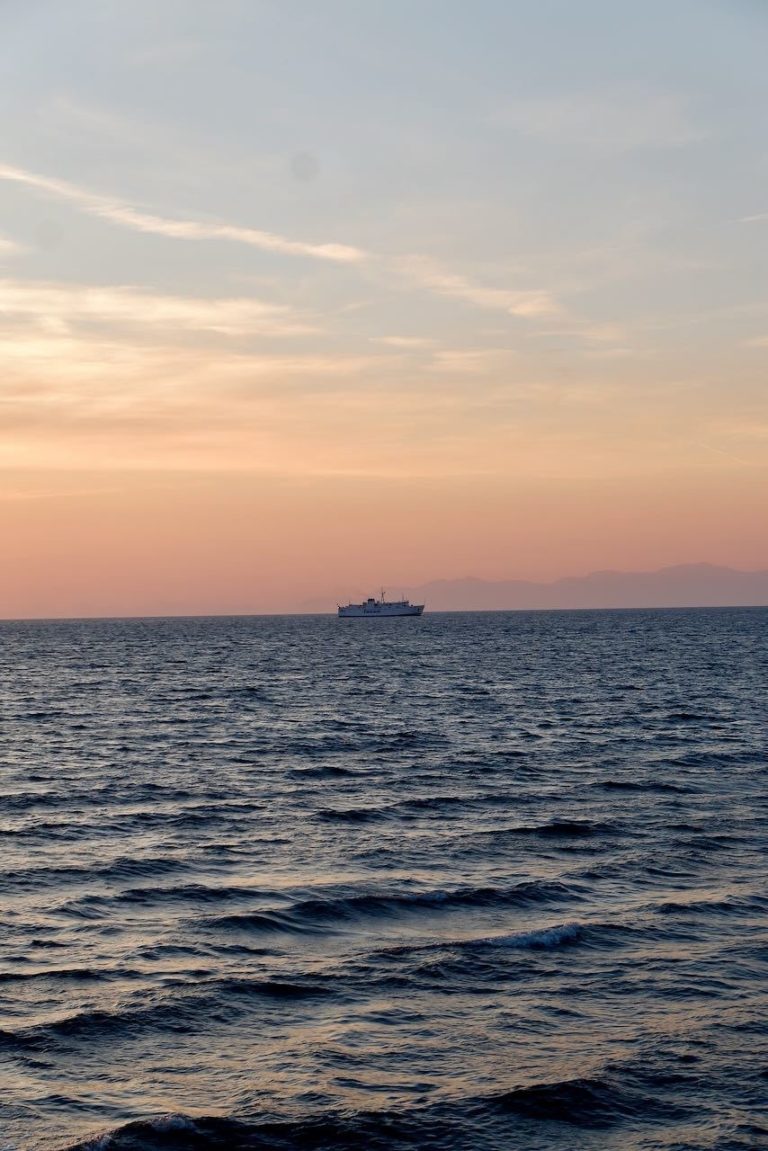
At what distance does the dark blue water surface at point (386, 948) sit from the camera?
17875 millimetres

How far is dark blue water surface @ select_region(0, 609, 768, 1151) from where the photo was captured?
1788 cm

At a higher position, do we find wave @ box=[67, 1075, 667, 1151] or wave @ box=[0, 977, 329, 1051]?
wave @ box=[0, 977, 329, 1051]

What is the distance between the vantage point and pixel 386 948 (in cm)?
2559

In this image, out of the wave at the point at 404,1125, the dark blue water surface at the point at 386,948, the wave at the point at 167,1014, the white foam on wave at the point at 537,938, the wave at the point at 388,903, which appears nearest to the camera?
the wave at the point at 404,1125

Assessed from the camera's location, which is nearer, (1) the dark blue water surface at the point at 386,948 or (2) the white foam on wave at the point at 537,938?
(1) the dark blue water surface at the point at 386,948

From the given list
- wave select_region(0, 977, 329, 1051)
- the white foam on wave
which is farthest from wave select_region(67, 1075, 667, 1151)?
the white foam on wave

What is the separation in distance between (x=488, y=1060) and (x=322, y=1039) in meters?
3.09

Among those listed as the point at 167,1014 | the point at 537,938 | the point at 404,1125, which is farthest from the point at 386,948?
the point at 404,1125

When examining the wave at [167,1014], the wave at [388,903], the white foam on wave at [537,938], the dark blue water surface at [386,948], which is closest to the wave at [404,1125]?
the dark blue water surface at [386,948]

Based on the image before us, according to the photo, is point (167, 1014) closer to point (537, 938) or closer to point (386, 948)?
point (386, 948)

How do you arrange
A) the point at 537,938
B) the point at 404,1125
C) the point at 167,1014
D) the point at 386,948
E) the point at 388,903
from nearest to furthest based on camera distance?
the point at 404,1125 < the point at 167,1014 < the point at 386,948 < the point at 537,938 < the point at 388,903

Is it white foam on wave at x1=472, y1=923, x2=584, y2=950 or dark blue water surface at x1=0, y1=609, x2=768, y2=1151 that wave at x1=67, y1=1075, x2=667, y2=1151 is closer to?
dark blue water surface at x1=0, y1=609, x2=768, y2=1151

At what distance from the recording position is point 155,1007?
22078 millimetres

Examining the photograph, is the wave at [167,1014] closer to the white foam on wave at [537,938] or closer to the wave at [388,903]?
the wave at [388,903]
